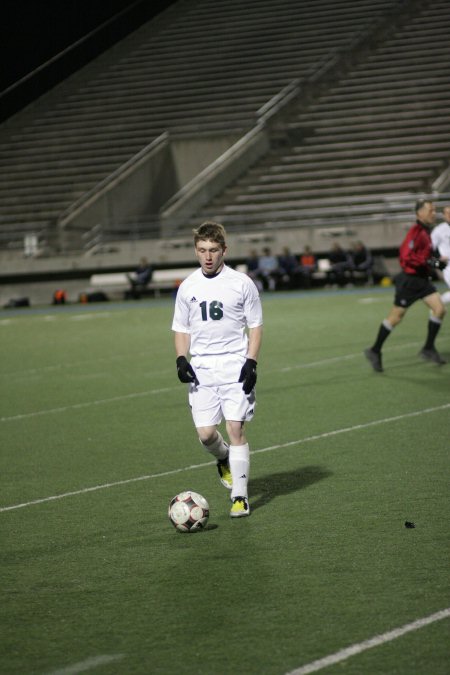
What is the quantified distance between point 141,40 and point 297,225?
16.7m

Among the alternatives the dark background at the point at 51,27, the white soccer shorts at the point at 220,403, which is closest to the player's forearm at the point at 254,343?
the white soccer shorts at the point at 220,403

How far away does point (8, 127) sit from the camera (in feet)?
142

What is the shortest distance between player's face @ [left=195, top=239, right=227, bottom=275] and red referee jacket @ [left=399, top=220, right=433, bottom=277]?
6.79 metres

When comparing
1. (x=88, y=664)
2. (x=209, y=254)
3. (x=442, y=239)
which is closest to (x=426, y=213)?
(x=442, y=239)

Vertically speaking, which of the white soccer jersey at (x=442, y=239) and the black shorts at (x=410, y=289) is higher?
the white soccer jersey at (x=442, y=239)

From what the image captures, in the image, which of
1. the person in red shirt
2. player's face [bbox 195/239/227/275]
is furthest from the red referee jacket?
player's face [bbox 195/239/227/275]

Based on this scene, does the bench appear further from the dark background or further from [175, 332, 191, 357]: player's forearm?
[175, 332, 191, 357]: player's forearm

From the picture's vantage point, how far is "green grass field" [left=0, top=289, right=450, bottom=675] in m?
4.56

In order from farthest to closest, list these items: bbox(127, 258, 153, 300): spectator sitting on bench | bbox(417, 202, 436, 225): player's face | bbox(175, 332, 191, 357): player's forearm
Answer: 1. bbox(127, 258, 153, 300): spectator sitting on bench
2. bbox(417, 202, 436, 225): player's face
3. bbox(175, 332, 191, 357): player's forearm

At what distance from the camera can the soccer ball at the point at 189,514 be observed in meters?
6.46

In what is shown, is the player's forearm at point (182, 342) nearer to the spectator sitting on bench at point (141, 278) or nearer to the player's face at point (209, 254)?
the player's face at point (209, 254)

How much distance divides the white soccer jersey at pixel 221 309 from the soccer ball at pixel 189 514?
100 centimetres

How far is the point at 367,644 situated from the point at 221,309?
2.91 meters

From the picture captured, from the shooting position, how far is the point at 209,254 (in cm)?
681
